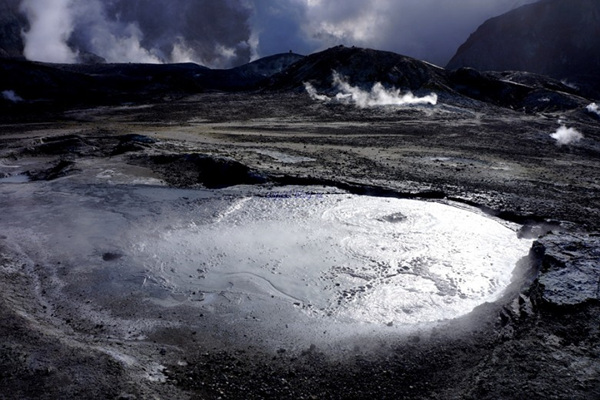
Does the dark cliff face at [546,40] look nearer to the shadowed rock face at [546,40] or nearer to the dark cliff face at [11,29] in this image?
the shadowed rock face at [546,40]

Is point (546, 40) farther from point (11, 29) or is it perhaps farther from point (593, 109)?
point (11, 29)

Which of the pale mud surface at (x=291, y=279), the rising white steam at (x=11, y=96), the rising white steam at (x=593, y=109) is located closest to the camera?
the pale mud surface at (x=291, y=279)

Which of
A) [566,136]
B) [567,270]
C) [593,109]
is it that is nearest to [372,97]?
[593,109]

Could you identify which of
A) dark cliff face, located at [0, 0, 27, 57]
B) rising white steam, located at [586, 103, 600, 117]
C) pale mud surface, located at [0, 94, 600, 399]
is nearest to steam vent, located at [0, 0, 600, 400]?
pale mud surface, located at [0, 94, 600, 399]

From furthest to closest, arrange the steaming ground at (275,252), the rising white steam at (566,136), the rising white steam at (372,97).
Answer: the rising white steam at (372,97), the rising white steam at (566,136), the steaming ground at (275,252)

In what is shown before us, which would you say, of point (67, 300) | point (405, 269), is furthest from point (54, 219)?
point (405, 269)

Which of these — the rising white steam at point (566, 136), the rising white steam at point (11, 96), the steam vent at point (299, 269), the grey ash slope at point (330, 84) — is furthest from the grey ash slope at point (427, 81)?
the rising white steam at point (11, 96)

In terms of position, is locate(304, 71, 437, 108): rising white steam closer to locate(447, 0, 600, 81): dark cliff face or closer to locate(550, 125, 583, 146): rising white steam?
locate(550, 125, 583, 146): rising white steam
